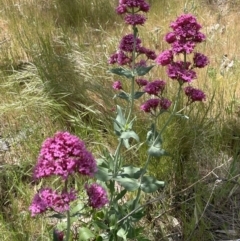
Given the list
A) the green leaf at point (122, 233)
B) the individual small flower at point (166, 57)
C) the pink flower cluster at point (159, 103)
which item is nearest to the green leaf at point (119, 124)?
the pink flower cluster at point (159, 103)

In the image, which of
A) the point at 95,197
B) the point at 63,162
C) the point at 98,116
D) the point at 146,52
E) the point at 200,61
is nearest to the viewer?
the point at 63,162

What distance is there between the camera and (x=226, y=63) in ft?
10.2

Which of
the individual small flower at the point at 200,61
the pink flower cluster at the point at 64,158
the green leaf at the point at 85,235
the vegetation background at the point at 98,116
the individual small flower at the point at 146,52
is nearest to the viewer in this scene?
the pink flower cluster at the point at 64,158

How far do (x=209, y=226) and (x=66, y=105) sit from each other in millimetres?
1112

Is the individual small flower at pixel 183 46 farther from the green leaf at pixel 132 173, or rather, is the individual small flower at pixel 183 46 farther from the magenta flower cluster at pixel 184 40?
the green leaf at pixel 132 173

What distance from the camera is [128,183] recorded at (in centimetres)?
153

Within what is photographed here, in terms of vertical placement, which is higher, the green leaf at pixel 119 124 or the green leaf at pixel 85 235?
the green leaf at pixel 119 124

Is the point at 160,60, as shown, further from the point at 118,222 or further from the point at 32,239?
the point at 32,239

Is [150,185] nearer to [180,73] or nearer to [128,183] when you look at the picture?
[128,183]

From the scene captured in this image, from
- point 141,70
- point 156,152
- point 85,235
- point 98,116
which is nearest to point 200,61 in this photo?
point 141,70

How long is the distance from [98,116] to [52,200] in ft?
4.30

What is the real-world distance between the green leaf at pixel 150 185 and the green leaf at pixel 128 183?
3 centimetres

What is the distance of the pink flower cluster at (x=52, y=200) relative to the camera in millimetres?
1147

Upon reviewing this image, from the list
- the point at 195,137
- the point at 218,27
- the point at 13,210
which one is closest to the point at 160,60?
the point at 195,137
